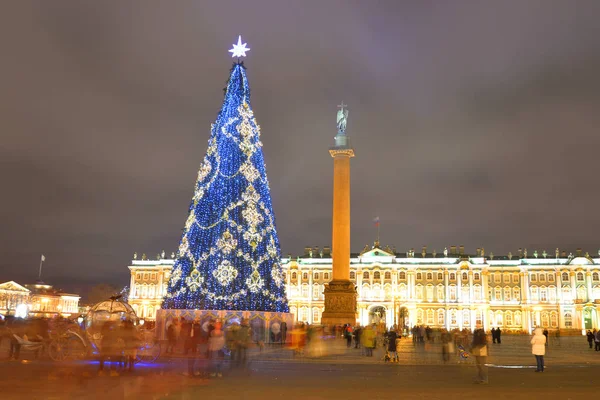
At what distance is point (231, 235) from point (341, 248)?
11960 mm

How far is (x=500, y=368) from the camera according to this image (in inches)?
774

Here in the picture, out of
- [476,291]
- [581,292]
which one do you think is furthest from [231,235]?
[581,292]

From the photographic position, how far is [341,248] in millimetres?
38969

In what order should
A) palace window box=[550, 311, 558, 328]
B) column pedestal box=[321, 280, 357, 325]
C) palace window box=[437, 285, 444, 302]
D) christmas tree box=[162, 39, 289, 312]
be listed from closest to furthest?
christmas tree box=[162, 39, 289, 312] → column pedestal box=[321, 280, 357, 325] → palace window box=[550, 311, 558, 328] → palace window box=[437, 285, 444, 302]

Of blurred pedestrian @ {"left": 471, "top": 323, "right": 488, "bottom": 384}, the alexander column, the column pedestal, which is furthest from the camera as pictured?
the alexander column

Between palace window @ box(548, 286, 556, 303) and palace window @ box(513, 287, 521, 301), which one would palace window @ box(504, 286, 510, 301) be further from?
palace window @ box(548, 286, 556, 303)

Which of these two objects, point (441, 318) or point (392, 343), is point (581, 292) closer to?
point (441, 318)

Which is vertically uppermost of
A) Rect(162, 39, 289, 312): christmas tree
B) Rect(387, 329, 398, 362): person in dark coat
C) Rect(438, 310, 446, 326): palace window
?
Rect(162, 39, 289, 312): christmas tree

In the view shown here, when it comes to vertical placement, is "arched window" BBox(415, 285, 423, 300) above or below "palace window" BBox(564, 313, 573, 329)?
above

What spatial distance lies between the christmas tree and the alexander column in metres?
7.67

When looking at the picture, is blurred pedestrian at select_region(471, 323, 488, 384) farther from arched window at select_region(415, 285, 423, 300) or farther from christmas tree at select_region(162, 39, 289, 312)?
arched window at select_region(415, 285, 423, 300)

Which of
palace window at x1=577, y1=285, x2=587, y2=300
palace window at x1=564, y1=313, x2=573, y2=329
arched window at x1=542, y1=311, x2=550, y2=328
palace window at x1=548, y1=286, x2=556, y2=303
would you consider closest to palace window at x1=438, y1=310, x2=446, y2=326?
arched window at x1=542, y1=311, x2=550, y2=328

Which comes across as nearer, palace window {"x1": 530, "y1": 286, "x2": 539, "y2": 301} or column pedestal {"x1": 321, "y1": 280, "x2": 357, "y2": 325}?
column pedestal {"x1": 321, "y1": 280, "x2": 357, "y2": 325}

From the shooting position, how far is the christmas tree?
2852 centimetres
